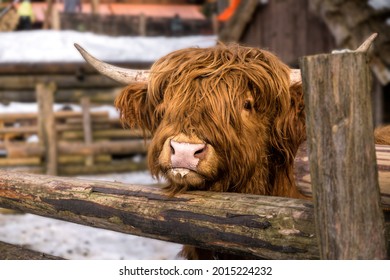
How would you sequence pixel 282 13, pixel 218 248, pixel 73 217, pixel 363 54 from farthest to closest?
pixel 282 13 < pixel 73 217 < pixel 218 248 < pixel 363 54

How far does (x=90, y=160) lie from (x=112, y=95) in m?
1.75

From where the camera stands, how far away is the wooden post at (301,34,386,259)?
1.75 meters

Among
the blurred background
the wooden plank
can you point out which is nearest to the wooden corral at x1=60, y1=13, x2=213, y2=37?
the blurred background

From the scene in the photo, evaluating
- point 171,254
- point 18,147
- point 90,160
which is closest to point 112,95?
point 90,160

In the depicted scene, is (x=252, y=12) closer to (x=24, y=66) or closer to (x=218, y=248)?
(x=24, y=66)

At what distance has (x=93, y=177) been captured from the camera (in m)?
12.1

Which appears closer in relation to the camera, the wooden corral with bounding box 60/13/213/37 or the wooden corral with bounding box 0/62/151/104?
the wooden corral with bounding box 0/62/151/104

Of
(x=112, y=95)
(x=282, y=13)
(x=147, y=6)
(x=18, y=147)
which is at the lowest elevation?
(x=18, y=147)

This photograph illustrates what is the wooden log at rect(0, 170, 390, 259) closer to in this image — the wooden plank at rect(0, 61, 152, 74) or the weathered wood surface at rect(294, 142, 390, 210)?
the weathered wood surface at rect(294, 142, 390, 210)

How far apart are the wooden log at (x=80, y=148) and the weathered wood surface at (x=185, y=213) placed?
7941mm

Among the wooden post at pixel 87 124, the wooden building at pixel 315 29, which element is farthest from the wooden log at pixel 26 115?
the wooden building at pixel 315 29

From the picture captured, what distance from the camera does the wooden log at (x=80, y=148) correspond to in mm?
11016

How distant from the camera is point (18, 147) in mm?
11070

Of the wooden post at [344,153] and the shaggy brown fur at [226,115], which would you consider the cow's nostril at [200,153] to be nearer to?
the shaggy brown fur at [226,115]
